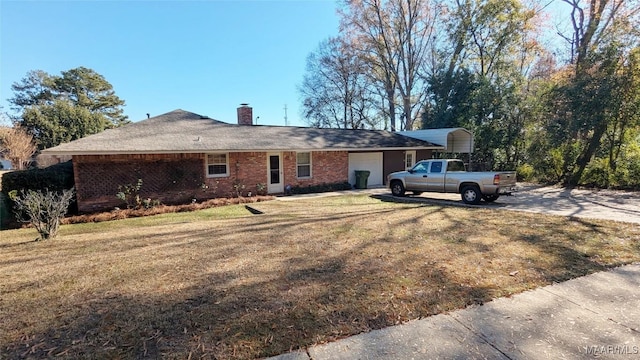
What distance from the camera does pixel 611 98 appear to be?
1321 centimetres

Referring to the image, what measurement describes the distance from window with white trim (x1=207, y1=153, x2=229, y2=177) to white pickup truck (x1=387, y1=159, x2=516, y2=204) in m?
7.45

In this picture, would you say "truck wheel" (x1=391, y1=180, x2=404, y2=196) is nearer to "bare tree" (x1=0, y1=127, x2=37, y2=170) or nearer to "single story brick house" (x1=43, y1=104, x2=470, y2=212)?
"single story brick house" (x1=43, y1=104, x2=470, y2=212)

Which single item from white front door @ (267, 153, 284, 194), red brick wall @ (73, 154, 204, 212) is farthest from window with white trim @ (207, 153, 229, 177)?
white front door @ (267, 153, 284, 194)

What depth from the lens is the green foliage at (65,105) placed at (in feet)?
102

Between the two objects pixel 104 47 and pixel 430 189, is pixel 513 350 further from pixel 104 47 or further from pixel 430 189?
pixel 104 47

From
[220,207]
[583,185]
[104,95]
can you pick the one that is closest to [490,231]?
[220,207]

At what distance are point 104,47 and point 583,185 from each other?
2955 centimetres

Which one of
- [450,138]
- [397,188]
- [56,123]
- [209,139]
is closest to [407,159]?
[450,138]

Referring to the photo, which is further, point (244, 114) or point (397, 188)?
point (244, 114)

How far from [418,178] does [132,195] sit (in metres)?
11.3

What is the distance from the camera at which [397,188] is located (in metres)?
13.4

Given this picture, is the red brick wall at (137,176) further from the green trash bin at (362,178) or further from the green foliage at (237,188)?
the green trash bin at (362,178)

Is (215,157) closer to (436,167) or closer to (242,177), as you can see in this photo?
(242,177)

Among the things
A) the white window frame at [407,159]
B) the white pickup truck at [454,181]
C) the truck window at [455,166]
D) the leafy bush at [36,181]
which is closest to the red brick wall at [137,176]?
the leafy bush at [36,181]
